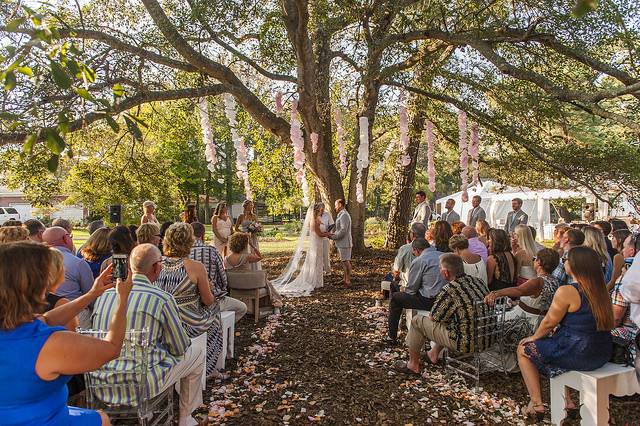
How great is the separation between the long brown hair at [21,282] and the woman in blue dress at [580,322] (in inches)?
133

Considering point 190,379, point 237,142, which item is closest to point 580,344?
point 190,379

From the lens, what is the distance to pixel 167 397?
3549mm

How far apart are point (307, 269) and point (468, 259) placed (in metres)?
4.55

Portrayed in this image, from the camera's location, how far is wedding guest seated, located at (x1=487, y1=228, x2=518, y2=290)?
545 cm

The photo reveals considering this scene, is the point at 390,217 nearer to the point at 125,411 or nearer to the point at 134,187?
the point at 134,187

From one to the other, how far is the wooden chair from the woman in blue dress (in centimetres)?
393

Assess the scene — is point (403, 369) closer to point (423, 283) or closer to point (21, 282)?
point (423, 283)

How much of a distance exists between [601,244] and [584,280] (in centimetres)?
199

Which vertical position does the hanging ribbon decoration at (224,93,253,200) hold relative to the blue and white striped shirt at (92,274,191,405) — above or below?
above

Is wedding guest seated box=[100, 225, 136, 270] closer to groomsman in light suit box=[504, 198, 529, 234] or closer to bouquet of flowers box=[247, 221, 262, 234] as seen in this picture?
bouquet of flowers box=[247, 221, 262, 234]

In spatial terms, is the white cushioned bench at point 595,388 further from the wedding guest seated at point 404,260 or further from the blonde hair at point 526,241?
the wedding guest seated at point 404,260

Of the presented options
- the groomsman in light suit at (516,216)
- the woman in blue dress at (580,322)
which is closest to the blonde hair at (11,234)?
the woman in blue dress at (580,322)

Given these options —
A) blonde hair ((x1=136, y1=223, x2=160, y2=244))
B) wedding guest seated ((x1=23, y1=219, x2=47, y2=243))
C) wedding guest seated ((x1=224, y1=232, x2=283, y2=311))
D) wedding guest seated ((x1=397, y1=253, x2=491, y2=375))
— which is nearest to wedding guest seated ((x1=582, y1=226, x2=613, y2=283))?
A: wedding guest seated ((x1=397, y1=253, x2=491, y2=375))

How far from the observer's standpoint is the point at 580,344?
11.3 feet
